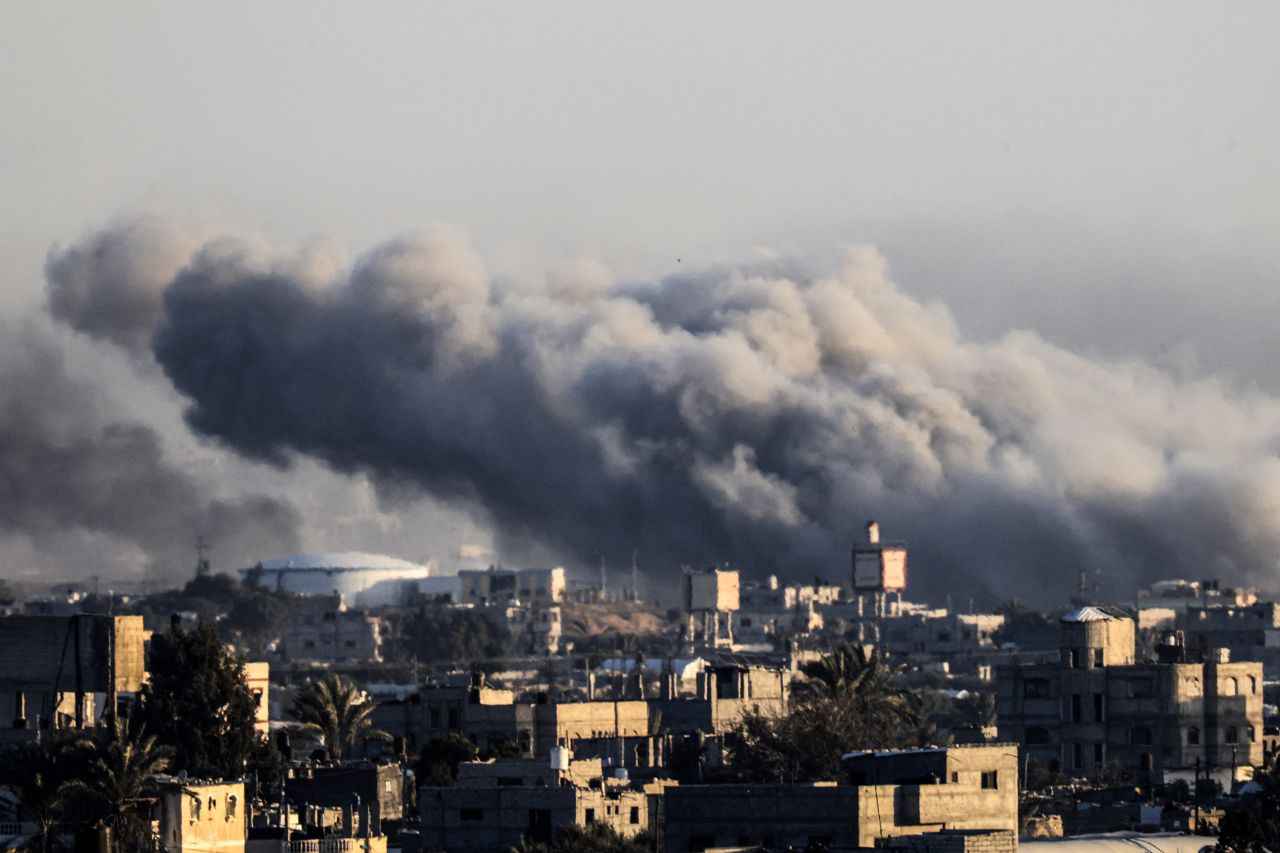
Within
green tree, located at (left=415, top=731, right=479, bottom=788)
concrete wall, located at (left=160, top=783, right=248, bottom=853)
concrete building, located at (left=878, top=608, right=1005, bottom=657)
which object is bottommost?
concrete wall, located at (left=160, top=783, right=248, bottom=853)

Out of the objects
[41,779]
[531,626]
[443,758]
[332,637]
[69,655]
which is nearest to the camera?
[41,779]

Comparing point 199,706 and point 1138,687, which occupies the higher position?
point 1138,687

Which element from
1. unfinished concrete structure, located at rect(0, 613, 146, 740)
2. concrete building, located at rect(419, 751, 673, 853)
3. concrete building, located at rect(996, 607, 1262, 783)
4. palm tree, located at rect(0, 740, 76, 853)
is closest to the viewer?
palm tree, located at rect(0, 740, 76, 853)

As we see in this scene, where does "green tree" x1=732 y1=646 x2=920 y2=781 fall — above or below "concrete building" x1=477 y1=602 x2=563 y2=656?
below

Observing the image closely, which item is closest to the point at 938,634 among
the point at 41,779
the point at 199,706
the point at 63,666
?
the point at 63,666

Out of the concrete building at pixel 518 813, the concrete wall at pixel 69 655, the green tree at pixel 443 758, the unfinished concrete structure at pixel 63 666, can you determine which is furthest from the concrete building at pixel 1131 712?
the concrete building at pixel 518 813

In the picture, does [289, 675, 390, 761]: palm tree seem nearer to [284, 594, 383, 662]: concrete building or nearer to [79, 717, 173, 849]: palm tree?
[79, 717, 173, 849]: palm tree

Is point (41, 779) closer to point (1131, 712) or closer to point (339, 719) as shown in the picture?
point (339, 719)

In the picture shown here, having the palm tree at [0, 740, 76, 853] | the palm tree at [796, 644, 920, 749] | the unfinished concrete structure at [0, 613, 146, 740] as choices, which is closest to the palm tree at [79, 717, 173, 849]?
the palm tree at [0, 740, 76, 853]
